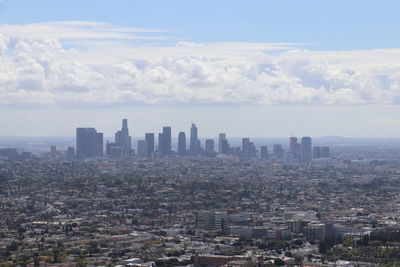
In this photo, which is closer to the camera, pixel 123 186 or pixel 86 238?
pixel 86 238

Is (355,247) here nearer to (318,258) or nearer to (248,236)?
(318,258)

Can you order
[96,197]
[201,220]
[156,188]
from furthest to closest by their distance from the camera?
[156,188] → [96,197] → [201,220]

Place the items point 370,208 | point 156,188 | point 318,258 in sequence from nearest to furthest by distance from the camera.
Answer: point 318,258, point 370,208, point 156,188

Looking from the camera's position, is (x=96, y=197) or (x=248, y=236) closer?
(x=248, y=236)

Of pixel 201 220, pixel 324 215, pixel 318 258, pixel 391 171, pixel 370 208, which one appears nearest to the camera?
pixel 318 258

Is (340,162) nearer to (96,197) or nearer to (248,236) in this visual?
(96,197)

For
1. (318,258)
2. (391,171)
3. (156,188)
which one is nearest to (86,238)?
(318,258)

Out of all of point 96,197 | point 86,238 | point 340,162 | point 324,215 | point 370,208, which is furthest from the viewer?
point 340,162

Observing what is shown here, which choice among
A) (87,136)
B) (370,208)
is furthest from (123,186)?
(87,136)

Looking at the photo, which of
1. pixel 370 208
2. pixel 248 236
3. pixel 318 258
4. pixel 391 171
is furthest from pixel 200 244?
pixel 391 171
